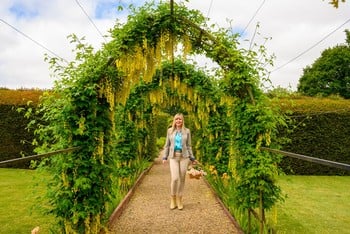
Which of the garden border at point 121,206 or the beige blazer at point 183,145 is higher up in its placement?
the beige blazer at point 183,145

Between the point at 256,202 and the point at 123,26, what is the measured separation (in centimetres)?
274

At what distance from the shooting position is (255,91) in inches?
185

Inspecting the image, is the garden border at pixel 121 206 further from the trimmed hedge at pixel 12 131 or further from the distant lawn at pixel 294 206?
the trimmed hedge at pixel 12 131

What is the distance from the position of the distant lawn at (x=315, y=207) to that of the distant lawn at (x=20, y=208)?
3.16 metres

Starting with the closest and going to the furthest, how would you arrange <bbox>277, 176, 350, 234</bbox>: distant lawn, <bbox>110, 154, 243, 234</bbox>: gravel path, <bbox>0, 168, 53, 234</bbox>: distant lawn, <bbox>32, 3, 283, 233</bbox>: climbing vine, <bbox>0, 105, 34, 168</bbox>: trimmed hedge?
<bbox>32, 3, 283, 233</bbox>: climbing vine < <bbox>0, 168, 53, 234</bbox>: distant lawn < <bbox>110, 154, 243, 234</bbox>: gravel path < <bbox>277, 176, 350, 234</bbox>: distant lawn < <bbox>0, 105, 34, 168</bbox>: trimmed hedge

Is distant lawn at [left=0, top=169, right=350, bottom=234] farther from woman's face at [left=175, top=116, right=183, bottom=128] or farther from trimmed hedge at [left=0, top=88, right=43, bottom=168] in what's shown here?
woman's face at [left=175, top=116, right=183, bottom=128]

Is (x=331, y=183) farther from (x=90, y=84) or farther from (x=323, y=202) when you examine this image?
(x=90, y=84)

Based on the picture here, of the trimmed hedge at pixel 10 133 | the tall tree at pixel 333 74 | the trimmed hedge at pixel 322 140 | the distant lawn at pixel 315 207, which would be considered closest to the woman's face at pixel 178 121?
the distant lawn at pixel 315 207

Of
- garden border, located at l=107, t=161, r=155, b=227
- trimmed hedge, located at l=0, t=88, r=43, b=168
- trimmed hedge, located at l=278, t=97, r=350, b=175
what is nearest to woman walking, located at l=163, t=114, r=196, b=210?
garden border, located at l=107, t=161, r=155, b=227

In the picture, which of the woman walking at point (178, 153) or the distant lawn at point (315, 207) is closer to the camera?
the distant lawn at point (315, 207)

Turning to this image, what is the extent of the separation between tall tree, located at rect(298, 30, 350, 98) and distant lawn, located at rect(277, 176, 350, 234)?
65.2 ft

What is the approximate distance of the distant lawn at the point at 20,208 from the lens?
15.7 ft

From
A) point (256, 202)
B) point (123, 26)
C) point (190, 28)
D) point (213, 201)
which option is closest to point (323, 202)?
point (213, 201)

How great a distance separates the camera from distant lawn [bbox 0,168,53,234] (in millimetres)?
4800
